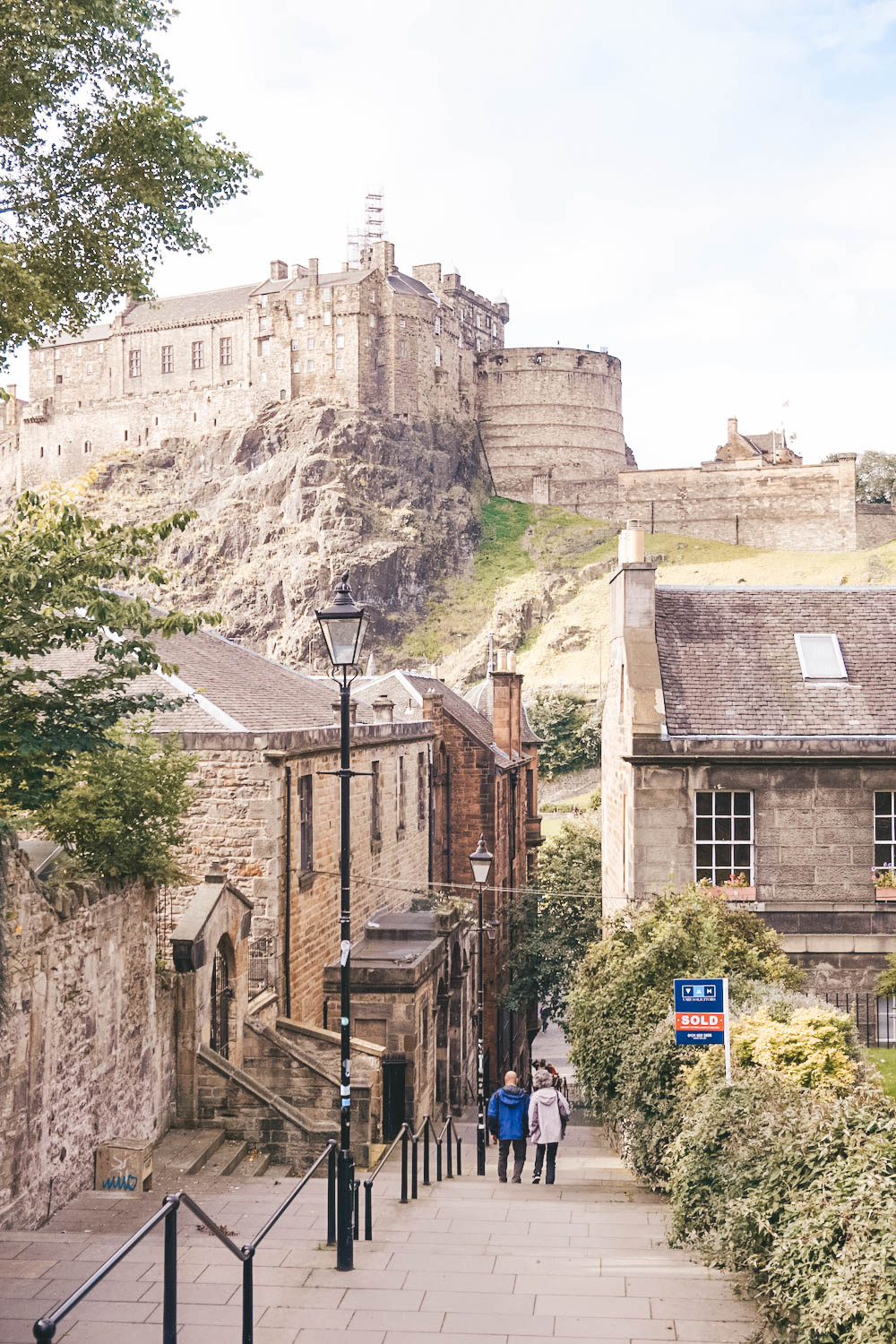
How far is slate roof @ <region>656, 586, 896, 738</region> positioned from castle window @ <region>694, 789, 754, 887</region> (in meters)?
1.03

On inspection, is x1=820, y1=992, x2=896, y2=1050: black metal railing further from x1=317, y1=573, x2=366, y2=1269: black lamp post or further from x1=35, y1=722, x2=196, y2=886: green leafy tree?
x1=35, y1=722, x2=196, y2=886: green leafy tree

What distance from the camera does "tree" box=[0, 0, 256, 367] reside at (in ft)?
36.2

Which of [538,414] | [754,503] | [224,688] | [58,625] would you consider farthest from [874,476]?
[58,625]

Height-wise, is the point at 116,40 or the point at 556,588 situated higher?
the point at 556,588

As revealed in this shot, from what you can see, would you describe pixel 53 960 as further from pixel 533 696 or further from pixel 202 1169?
pixel 533 696

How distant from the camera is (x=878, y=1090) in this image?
8977 millimetres

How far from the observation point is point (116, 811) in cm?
1216

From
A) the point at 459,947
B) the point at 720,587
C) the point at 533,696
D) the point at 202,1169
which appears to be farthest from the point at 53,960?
the point at 533,696

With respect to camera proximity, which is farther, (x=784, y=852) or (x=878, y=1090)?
(x=784, y=852)

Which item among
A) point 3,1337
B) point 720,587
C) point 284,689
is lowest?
point 3,1337

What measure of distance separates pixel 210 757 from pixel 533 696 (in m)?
64.3

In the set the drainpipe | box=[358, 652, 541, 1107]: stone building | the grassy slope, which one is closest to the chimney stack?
box=[358, 652, 541, 1107]: stone building

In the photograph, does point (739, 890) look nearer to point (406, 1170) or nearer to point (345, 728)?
point (406, 1170)

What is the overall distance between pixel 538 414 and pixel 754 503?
71.6ft
